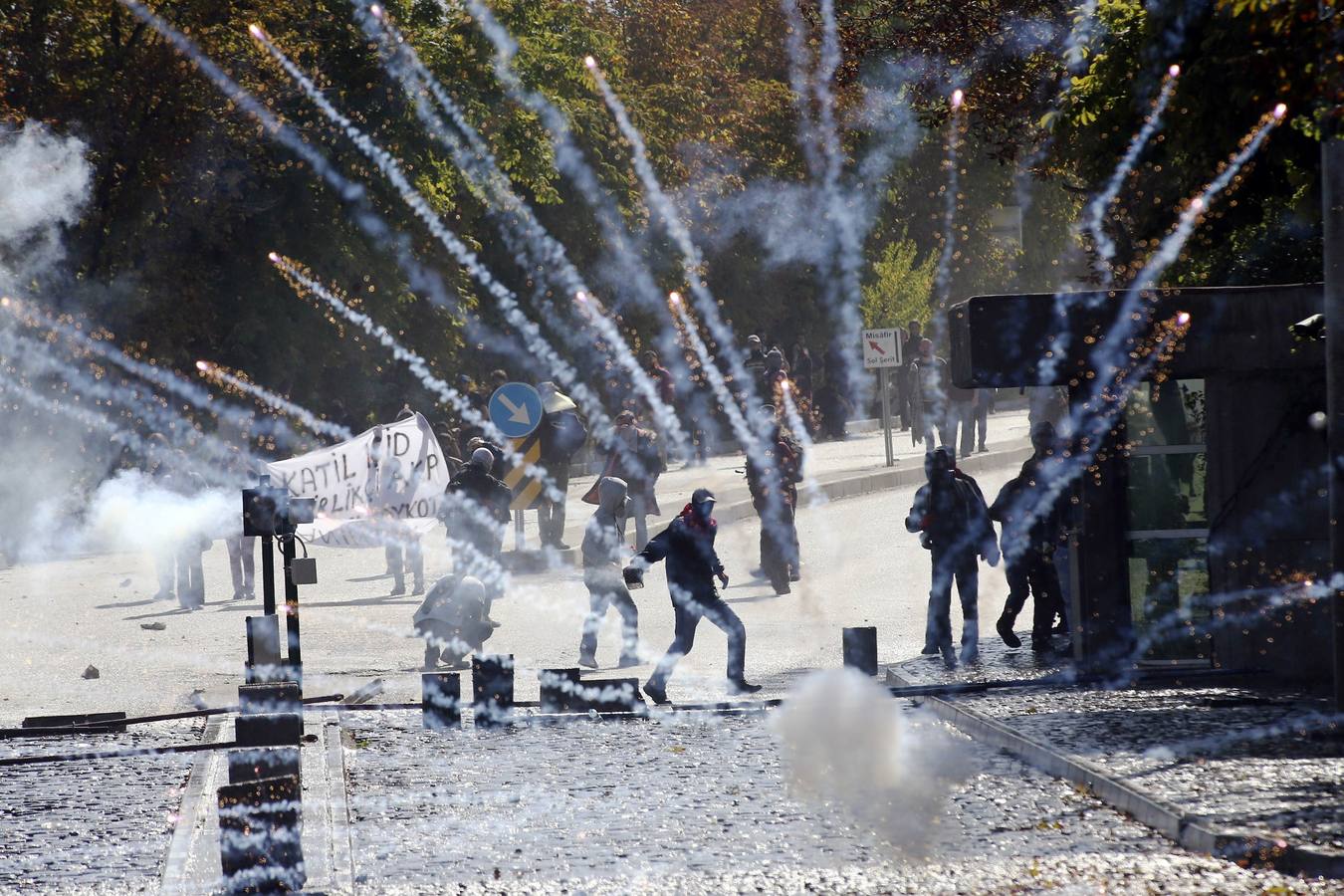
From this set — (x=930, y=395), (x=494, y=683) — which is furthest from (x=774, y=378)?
(x=494, y=683)

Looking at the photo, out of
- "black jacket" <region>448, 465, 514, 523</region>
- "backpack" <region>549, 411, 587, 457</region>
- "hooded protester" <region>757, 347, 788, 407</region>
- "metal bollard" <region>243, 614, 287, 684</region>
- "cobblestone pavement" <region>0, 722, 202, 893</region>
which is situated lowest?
"cobblestone pavement" <region>0, 722, 202, 893</region>

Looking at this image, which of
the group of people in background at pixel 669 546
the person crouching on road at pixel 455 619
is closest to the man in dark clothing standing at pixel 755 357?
the group of people in background at pixel 669 546

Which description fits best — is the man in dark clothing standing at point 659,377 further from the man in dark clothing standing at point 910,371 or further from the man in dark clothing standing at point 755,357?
the man in dark clothing standing at point 910,371

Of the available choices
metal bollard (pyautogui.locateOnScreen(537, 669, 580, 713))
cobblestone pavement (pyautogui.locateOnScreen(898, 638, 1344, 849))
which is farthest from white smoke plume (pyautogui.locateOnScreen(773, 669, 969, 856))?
metal bollard (pyautogui.locateOnScreen(537, 669, 580, 713))

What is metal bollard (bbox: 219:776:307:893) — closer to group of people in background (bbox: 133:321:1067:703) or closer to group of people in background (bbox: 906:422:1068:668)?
group of people in background (bbox: 133:321:1067:703)

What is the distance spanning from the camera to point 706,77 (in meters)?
40.0

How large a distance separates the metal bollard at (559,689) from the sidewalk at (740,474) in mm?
9775

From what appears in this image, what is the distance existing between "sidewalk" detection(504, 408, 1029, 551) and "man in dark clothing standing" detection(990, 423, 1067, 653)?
8255mm

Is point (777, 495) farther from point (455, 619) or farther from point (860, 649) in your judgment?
point (860, 649)

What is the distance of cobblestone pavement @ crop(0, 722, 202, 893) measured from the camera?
8.02m

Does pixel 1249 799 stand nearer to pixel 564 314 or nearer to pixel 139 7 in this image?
pixel 139 7

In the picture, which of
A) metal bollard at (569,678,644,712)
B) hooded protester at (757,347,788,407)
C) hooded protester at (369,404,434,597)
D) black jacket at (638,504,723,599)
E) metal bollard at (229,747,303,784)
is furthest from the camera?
hooded protester at (757,347,788,407)

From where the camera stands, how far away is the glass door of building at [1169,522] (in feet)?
43.2

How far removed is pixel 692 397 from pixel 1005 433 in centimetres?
617
